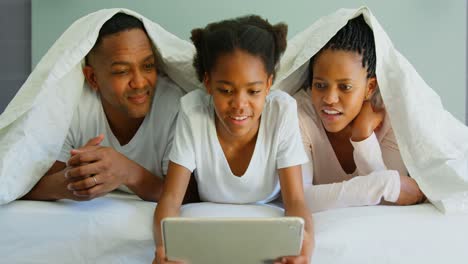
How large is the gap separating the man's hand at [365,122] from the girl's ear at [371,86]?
0.02 meters

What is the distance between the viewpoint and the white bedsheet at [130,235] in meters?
0.92

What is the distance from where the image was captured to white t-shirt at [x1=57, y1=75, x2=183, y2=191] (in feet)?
3.84

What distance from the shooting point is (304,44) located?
120 cm

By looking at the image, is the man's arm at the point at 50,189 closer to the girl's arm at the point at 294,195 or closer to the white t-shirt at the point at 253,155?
the white t-shirt at the point at 253,155

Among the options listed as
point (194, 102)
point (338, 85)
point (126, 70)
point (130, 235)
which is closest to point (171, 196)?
point (130, 235)

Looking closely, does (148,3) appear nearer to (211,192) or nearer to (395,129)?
(211,192)

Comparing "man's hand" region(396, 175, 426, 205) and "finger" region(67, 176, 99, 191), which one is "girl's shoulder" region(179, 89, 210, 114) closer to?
"finger" region(67, 176, 99, 191)

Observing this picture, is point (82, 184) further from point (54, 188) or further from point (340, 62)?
point (340, 62)

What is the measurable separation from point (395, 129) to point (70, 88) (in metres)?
0.71

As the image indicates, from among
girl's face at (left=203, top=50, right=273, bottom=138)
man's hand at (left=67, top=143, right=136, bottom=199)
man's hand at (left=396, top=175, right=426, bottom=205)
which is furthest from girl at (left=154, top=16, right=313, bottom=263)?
man's hand at (left=396, top=175, right=426, bottom=205)

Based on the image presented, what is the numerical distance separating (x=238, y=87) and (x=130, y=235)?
34 centimetres

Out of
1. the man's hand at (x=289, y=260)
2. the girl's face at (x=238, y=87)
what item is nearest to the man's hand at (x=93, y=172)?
the girl's face at (x=238, y=87)

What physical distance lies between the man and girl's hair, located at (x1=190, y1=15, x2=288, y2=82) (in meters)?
0.15

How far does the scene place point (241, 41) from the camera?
0.97 metres
